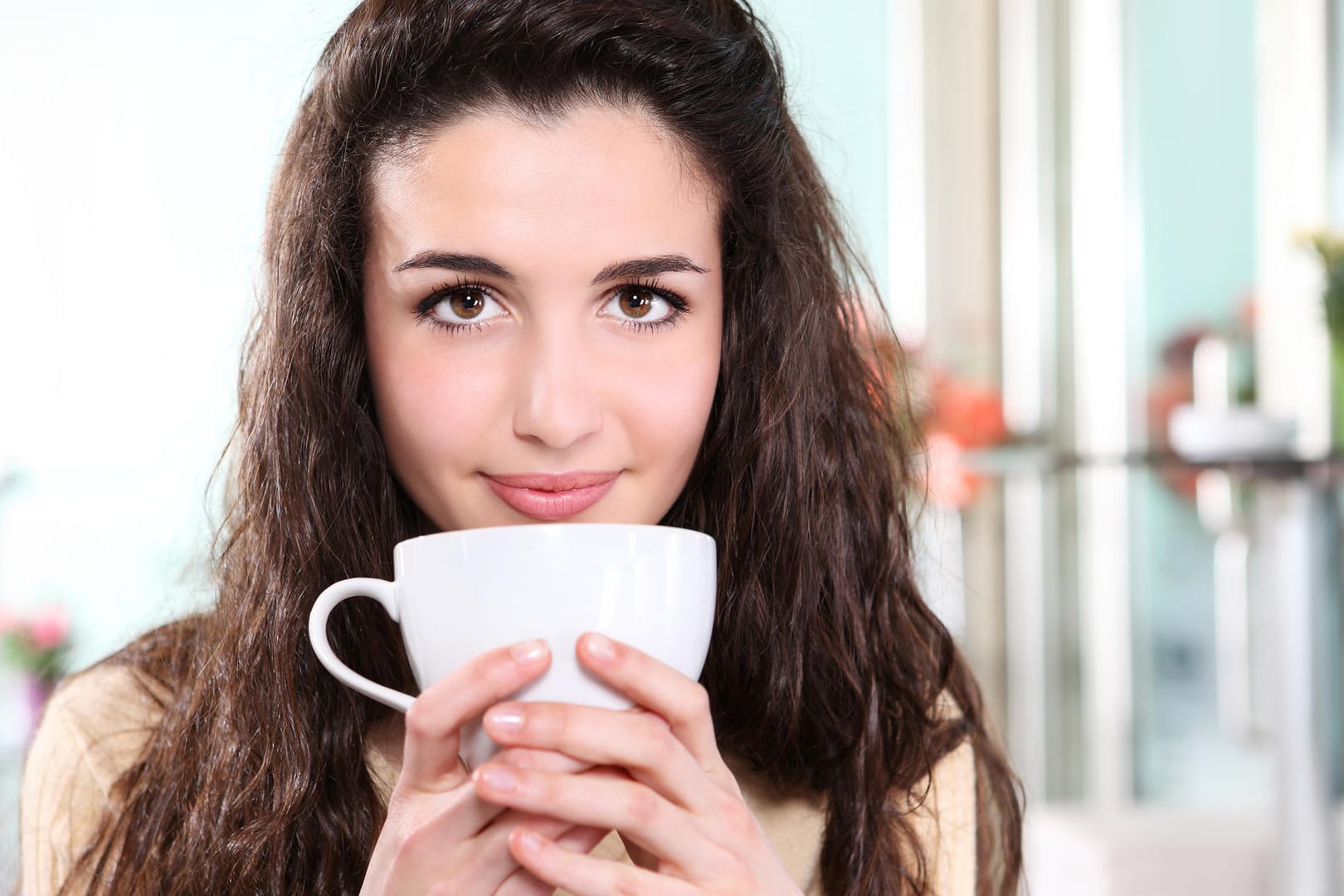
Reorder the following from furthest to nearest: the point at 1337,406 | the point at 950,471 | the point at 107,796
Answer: the point at 950,471, the point at 1337,406, the point at 107,796

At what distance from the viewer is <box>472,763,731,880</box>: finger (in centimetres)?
66

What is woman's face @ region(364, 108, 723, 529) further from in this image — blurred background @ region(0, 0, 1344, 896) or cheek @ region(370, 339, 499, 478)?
blurred background @ region(0, 0, 1344, 896)

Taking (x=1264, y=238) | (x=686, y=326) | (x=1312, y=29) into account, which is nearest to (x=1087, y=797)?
(x=1264, y=238)

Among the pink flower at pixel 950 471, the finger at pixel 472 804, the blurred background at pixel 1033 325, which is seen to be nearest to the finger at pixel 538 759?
the finger at pixel 472 804

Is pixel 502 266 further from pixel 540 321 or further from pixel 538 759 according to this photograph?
pixel 538 759

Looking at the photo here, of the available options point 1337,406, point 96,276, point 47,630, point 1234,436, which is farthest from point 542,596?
point 96,276

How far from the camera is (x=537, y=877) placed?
2.33ft

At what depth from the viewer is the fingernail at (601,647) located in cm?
66

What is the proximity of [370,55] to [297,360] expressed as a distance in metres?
0.23

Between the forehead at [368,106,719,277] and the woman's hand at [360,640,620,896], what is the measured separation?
13.0 inches

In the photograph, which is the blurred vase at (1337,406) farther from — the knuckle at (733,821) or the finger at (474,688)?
the finger at (474,688)

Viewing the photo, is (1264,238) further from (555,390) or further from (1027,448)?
(555,390)

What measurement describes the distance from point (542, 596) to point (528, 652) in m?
0.03

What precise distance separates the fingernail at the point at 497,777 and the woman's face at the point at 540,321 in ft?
0.86
